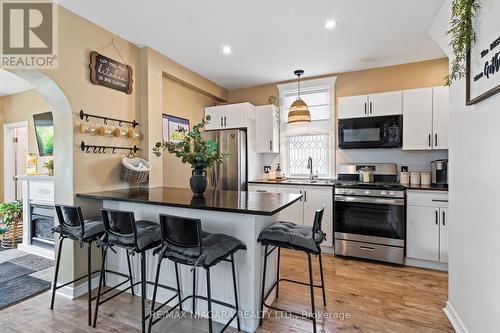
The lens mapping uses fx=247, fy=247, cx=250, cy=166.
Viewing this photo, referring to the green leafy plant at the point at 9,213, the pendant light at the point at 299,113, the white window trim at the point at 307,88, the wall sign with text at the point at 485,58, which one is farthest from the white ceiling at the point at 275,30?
the green leafy plant at the point at 9,213

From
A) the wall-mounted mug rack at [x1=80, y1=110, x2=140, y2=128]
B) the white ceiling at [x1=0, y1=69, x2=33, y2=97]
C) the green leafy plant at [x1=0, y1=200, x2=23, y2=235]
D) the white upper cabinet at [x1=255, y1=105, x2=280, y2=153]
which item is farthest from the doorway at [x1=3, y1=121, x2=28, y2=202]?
the white upper cabinet at [x1=255, y1=105, x2=280, y2=153]

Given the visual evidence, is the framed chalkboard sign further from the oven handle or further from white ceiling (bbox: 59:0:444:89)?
the oven handle

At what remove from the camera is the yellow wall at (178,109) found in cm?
382

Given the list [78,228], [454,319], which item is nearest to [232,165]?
[78,228]

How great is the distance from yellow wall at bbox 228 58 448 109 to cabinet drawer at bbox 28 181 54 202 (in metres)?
4.60

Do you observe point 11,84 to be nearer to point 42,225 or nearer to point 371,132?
point 42,225

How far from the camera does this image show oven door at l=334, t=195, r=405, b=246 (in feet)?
10.1

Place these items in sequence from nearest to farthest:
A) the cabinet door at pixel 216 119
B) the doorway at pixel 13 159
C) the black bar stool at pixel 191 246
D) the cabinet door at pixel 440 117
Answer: the black bar stool at pixel 191 246
the cabinet door at pixel 440 117
the cabinet door at pixel 216 119
the doorway at pixel 13 159

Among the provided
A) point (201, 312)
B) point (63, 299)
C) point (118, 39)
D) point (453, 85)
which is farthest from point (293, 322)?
point (118, 39)

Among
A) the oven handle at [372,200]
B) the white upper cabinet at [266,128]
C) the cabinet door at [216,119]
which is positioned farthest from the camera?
the cabinet door at [216,119]

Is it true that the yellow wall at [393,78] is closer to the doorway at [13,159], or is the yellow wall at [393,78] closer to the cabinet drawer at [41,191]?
the cabinet drawer at [41,191]

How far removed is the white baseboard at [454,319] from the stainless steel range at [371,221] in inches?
39.6

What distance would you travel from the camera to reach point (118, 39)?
289 centimetres

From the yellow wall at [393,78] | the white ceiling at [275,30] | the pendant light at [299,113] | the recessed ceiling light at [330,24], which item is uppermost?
the white ceiling at [275,30]
